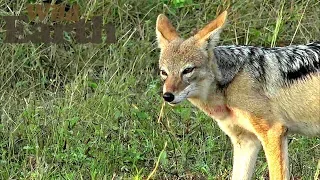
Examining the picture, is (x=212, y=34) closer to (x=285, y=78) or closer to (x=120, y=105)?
(x=285, y=78)

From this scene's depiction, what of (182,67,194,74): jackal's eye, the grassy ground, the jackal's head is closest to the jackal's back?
the jackal's head

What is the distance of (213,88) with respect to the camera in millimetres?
6332

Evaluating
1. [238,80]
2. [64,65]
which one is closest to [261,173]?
[238,80]

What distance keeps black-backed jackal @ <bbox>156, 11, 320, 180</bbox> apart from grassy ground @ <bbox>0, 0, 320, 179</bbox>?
0.54 m

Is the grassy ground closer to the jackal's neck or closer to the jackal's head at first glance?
the jackal's neck

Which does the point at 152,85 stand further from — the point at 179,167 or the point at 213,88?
the point at 213,88

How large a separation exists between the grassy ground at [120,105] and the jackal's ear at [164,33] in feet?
2.52

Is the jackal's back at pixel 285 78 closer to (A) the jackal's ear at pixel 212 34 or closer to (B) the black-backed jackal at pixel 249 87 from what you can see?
(B) the black-backed jackal at pixel 249 87

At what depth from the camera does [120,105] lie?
313 inches

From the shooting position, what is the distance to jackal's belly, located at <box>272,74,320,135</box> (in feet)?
21.1

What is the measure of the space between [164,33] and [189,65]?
0.49 m

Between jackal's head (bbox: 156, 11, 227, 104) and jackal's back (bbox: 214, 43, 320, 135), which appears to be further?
jackal's back (bbox: 214, 43, 320, 135)

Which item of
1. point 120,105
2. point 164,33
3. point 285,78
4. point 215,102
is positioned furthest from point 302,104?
point 120,105

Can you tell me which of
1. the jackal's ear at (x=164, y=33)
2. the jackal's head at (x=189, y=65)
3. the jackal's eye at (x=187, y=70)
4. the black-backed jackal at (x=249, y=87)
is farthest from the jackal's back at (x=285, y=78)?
the jackal's ear at (x=164, y=33)
